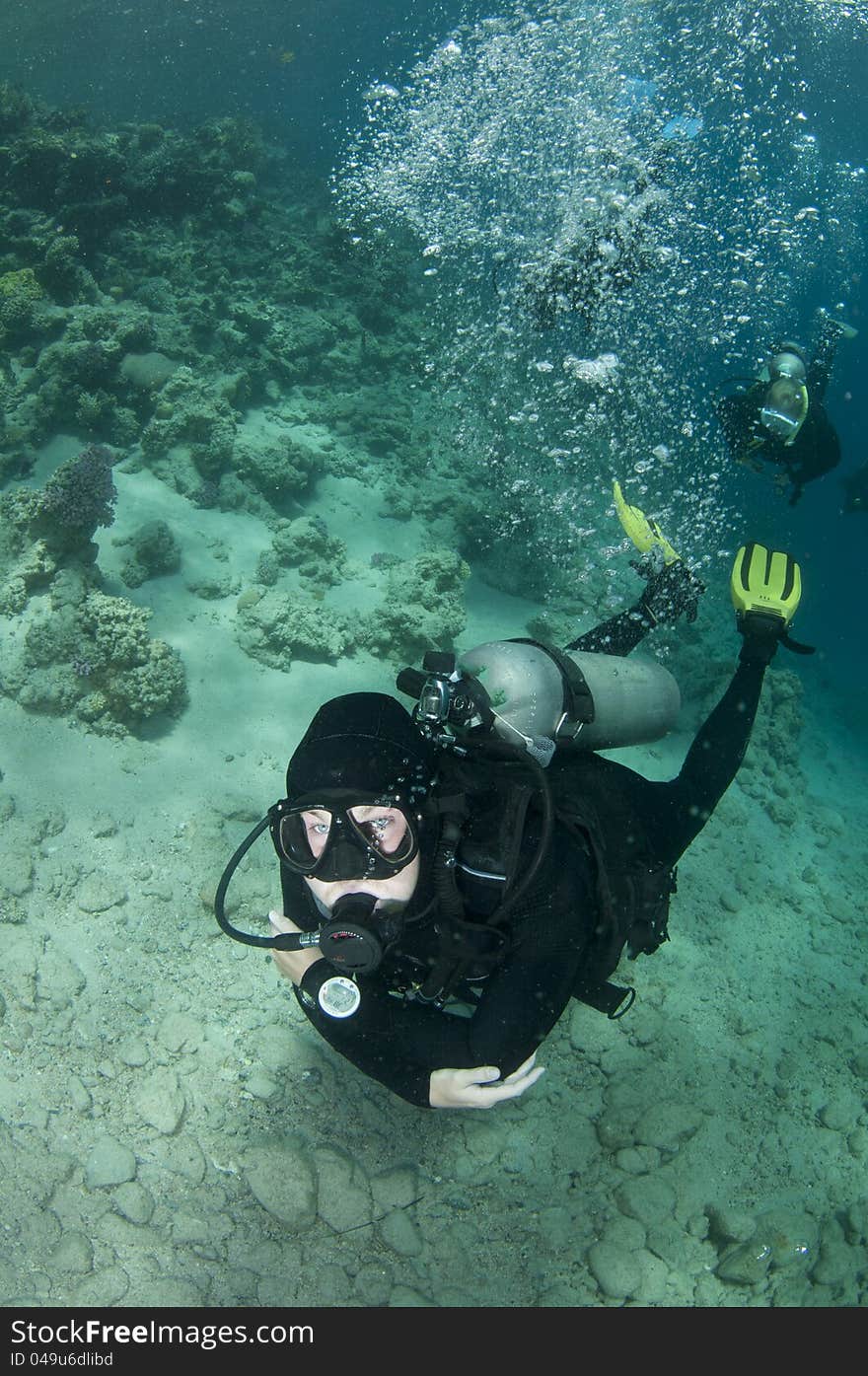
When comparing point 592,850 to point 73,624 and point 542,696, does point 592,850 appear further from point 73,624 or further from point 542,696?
point 73,624

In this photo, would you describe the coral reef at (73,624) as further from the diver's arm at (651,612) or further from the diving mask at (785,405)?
the diving mask at (785,405)

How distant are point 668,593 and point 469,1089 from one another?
431 cm

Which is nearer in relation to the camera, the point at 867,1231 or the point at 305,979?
the point at 305,979

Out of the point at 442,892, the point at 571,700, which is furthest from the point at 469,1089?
the point at 571,700

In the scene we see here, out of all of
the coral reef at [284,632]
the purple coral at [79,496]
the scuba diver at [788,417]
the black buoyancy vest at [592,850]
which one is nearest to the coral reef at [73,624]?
the purple coral at [79,496]

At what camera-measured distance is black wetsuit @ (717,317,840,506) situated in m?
9.23

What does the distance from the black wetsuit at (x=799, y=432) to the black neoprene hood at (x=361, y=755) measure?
8.20 meters

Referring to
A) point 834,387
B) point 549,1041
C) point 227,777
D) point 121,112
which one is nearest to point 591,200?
point 227,777

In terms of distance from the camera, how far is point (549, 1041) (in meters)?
Answer: 4.36

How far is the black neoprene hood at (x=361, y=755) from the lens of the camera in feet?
9.12

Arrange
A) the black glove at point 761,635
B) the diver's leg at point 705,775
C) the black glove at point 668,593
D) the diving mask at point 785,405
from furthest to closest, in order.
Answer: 1. the diving mask at point 785,405
2. the black glove at point 668,593
3. the black glove at point 761,635
4. the diver's leg at point 705,775

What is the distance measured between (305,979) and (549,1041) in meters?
2.40

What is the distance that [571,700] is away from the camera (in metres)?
3.87

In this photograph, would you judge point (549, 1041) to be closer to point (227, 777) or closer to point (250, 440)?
point (227, 777)
